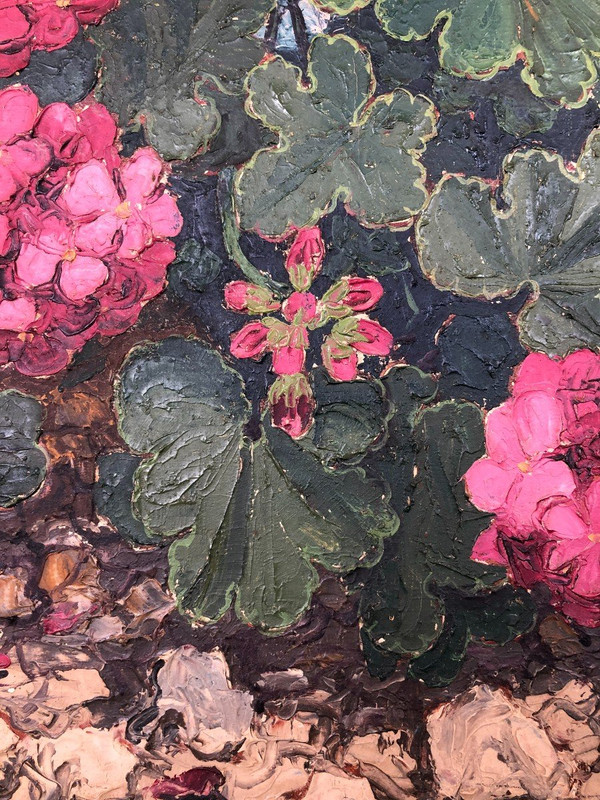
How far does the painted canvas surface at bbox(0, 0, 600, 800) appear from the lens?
828 mm

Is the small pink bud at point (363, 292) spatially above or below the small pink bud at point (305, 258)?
below

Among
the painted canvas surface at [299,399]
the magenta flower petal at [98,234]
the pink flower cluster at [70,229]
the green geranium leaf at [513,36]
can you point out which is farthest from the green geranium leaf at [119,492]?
the green geranium leaf at [513,36]

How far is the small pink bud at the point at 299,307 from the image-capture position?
86 cm

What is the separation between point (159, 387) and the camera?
858mm

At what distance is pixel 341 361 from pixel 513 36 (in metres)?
0.39

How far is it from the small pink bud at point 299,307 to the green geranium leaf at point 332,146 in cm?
7

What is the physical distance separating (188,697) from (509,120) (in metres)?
0.73

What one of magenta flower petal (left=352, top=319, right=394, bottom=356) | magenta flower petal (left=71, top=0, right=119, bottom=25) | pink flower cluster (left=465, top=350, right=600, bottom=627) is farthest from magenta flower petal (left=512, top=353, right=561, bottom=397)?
magenta flower petal (left=71, top=0, right=119, bottom=25)

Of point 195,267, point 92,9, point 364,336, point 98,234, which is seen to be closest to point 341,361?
point 364,336

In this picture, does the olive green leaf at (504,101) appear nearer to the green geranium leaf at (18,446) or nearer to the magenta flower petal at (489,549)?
the magenta flower petal at (489,549)

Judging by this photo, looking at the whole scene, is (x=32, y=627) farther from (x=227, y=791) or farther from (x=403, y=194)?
(x=403, y=194)

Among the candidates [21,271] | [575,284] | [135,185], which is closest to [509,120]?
[575,284]

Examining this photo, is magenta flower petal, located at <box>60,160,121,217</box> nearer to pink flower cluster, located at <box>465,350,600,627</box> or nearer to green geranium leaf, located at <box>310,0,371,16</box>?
green geranium leaf, located at <box>310,0,371,16</box>

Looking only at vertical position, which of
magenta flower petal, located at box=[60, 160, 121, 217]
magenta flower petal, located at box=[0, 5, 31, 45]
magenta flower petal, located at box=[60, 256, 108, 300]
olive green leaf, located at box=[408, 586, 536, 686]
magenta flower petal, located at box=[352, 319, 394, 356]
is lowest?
olive green leaf, located at box=[408, 586, 536, 686]
